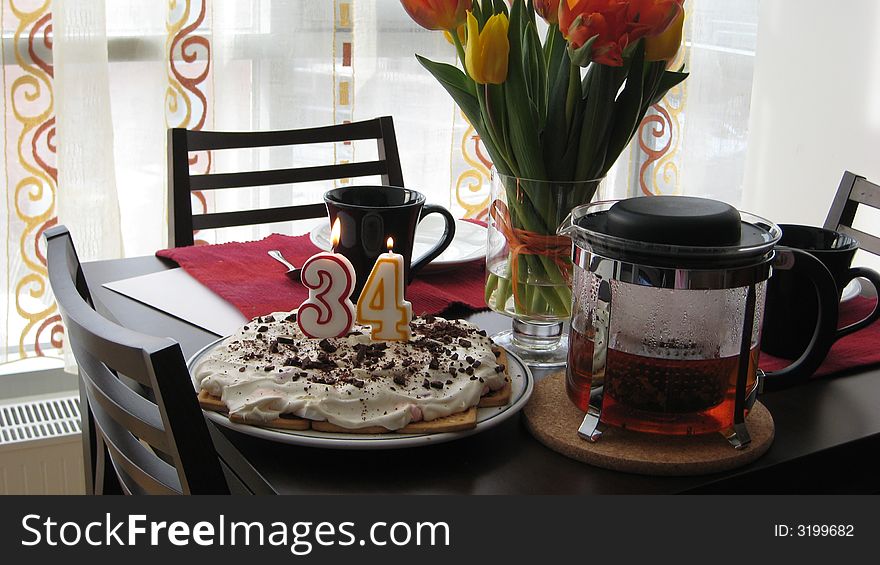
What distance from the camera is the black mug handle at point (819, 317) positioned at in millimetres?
865

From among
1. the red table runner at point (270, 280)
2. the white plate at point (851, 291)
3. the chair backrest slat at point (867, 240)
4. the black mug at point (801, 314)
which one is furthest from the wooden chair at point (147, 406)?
the chair backrest slat at point (867, 240)

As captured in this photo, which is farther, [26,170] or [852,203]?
[26,170]

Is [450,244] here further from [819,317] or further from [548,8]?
[819,317]

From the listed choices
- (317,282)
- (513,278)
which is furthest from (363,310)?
(513,278)

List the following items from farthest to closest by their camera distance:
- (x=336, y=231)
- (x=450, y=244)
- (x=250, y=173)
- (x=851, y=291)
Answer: (x=250, y=173)
(x=450, y=244)
(x=851, y=291)
(x=336, y=231)

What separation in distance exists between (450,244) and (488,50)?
51 cm

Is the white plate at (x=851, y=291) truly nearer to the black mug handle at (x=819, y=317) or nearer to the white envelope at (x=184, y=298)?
the black mug handle at (x=819, y=317)

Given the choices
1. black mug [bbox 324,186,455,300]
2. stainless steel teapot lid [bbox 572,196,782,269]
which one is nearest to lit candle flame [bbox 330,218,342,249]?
black mug [bbox 324,186,455,300]

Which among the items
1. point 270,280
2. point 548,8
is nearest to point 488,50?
point 548,8

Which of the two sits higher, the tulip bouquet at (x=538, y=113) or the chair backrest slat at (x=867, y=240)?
the tulip bouquet at (x=538, y=113)

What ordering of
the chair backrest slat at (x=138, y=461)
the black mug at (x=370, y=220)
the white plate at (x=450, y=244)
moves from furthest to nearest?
the white plate at (x=450, y=244) < the black mug at (x=370, y=220) < the chair backrest slat at (x=138, y=461)

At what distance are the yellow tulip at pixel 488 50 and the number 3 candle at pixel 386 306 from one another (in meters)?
0.21

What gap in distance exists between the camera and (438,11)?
3.25ft

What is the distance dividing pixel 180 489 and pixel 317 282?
25 centimetres
